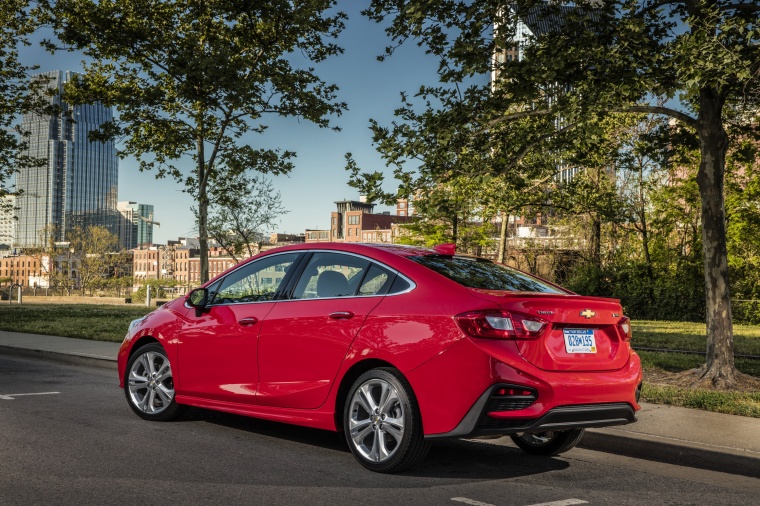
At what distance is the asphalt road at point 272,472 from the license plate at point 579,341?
0.92 m

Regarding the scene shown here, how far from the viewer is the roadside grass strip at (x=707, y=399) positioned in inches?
340

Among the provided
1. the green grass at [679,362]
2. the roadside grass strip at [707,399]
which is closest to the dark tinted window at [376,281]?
the roadside grass strip at [707,399]

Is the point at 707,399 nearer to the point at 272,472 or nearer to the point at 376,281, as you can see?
the point at 376,281

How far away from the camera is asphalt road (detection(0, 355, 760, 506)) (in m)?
5.20

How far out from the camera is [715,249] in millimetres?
10883

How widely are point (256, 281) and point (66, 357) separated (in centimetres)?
772

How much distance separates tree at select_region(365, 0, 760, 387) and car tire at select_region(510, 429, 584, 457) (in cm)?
442

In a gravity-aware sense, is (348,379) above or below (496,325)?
below

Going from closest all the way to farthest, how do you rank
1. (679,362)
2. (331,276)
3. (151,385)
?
(331,276) → (151,385) → (679,362)

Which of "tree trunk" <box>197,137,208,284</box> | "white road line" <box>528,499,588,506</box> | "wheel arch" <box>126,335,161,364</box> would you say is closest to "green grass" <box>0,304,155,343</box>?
"tree trunk" <box>197,137,208,284</box>

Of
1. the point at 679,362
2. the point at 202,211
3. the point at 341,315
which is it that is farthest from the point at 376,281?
the point at 202,211

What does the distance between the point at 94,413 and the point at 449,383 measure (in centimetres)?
439

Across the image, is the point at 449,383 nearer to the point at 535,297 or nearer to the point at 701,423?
the point at 535,297

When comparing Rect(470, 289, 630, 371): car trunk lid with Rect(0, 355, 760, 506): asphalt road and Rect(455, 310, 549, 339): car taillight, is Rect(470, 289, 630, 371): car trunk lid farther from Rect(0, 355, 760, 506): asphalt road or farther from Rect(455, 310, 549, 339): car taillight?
Rect(0, 355, 760, 506): asphalt road
